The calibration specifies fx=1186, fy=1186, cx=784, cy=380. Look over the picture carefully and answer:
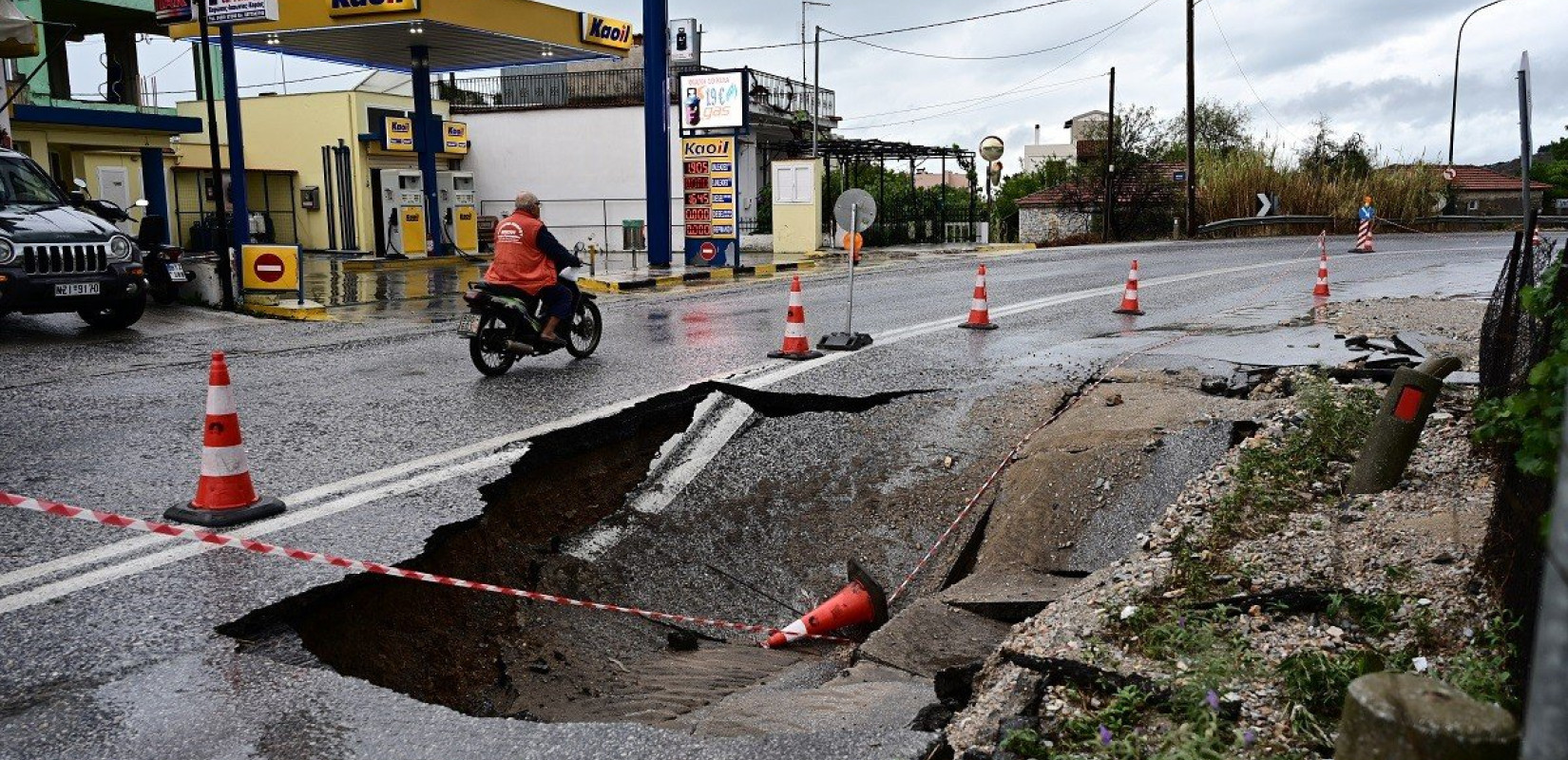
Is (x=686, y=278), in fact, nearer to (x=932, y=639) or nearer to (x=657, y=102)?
(x=657, y=102)

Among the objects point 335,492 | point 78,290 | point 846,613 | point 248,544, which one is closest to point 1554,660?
point 846,613

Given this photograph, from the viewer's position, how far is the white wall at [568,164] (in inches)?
1432

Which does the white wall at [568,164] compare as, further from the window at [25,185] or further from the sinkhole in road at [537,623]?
the sinkhole in road at [537,623]

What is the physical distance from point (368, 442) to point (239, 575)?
244 cm

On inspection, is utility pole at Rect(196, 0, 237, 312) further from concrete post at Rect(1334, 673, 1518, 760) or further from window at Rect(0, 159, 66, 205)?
concrete post at Rect(1334, 673, 1518, 760)

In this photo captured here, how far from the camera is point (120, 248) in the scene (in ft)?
42.2

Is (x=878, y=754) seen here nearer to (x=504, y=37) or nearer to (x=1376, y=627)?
(x=1376, y=627)

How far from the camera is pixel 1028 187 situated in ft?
195

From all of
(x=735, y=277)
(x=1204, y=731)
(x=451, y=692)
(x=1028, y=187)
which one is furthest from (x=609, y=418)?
(x=1028, y=187)

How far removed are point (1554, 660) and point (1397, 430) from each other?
4.48 meters

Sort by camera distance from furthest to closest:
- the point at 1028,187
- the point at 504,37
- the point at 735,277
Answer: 1. the point at 1028,187
2. the point at 504,37
3. the point at 735,277

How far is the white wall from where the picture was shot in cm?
3638

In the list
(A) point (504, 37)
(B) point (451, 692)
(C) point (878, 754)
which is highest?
(A) point (504, 37)

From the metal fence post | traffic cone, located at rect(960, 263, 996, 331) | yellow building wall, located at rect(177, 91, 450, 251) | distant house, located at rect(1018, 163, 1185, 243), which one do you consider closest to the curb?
traffic cone, located at rect(960, 263, 996, 331)
